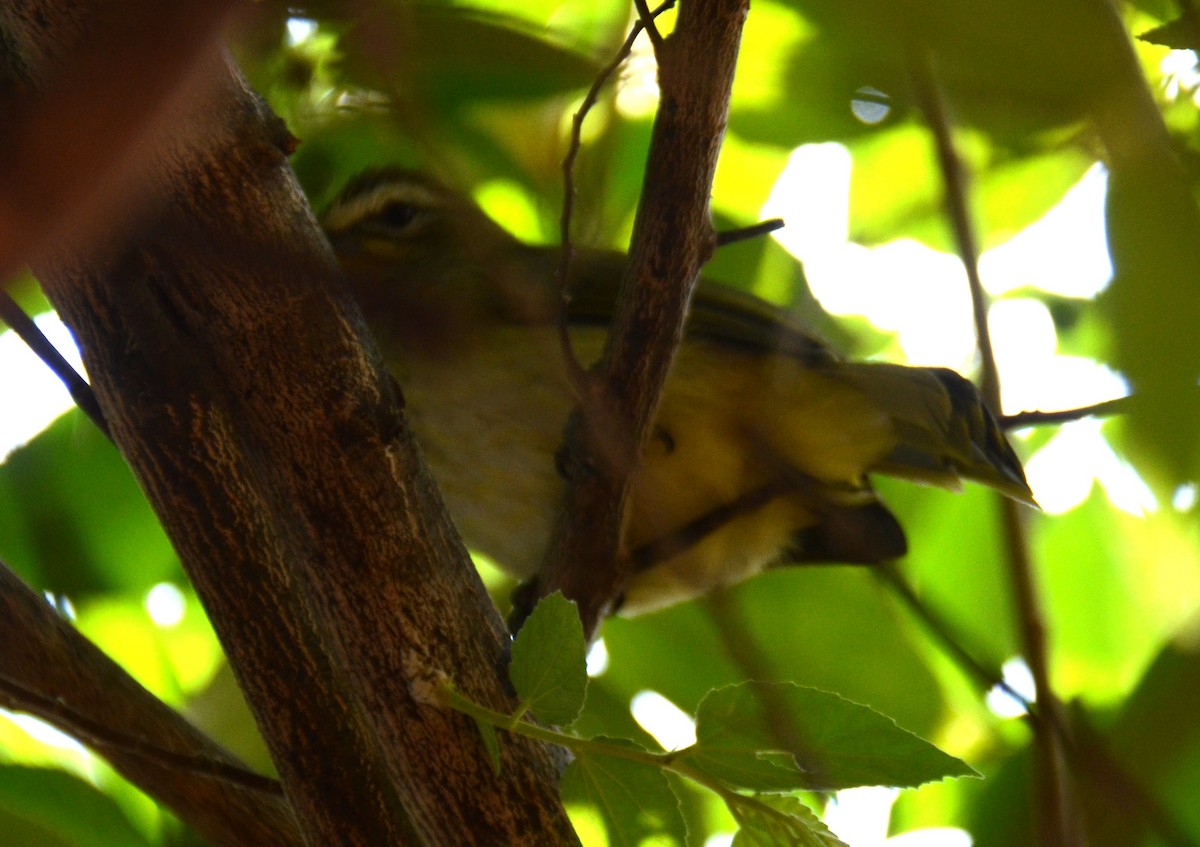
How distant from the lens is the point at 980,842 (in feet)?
6.85

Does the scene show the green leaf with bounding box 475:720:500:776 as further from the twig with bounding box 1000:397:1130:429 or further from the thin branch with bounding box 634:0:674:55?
the thin branch with bounding box 634:0:674:55

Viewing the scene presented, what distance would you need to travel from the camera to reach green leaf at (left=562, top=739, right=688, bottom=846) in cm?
140

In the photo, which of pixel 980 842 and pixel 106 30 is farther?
pixel 980 842

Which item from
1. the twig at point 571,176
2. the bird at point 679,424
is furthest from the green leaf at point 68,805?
the bird at point 679,424

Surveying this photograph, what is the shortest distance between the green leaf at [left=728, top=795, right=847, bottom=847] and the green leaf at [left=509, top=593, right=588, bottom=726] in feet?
0.67

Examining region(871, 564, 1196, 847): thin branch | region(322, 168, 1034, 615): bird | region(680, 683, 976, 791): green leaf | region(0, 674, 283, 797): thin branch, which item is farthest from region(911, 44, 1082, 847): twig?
region(0, 674, 283, 797): thin branch

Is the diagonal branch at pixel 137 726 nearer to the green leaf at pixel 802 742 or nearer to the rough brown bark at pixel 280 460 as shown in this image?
the rough brown bark at pixel 280 460

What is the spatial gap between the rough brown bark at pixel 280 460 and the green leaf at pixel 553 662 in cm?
17

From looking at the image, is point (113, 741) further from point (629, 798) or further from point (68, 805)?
point (629, 798)

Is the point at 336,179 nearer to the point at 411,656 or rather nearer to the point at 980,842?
the point at 411,656

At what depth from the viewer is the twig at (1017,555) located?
145cm

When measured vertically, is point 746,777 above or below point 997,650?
below

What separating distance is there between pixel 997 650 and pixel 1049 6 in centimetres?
178

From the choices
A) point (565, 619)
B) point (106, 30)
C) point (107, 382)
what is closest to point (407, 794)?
point (565, 619)
